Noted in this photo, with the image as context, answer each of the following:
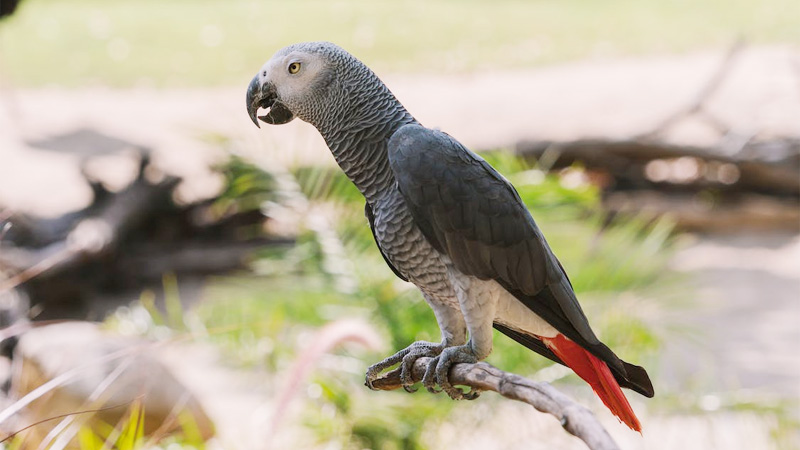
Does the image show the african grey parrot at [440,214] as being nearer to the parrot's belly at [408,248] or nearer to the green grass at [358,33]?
the parrot's belly at [408,248]

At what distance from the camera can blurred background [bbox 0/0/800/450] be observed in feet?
4.75

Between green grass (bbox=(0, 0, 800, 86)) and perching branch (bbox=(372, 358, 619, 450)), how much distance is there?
428 centimetres

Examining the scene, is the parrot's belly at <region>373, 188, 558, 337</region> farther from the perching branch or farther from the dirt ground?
the dirt ground

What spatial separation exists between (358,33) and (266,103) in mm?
4819

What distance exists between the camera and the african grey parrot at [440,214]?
0.58 meters

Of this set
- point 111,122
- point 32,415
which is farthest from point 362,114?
point 111,122

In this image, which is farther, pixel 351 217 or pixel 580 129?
pixel 580 129

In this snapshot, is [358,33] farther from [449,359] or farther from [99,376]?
[449,359]

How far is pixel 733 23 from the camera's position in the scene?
19.2 ft

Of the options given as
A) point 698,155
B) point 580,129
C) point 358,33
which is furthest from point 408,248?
point 358,33

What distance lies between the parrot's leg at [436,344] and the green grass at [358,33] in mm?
4219

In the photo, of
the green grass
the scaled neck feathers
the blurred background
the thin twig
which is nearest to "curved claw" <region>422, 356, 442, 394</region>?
the scaled neck feathers

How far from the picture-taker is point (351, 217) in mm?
1451

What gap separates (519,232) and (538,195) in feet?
2.42
